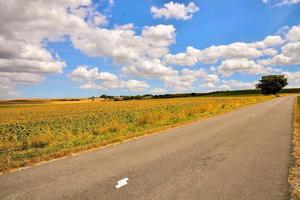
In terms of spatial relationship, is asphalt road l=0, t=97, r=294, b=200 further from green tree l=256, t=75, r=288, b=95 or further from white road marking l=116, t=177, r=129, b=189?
green tree l=256, t=75, r=288, b=95

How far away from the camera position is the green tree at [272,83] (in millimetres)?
127812

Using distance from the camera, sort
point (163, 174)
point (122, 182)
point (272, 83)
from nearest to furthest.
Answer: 1. point (122, 182)
2. point (163, 174)
3. point (272, 83)

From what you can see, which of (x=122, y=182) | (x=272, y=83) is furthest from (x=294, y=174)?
(x=272, y=83)

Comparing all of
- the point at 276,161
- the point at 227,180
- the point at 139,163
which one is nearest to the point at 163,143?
the point at 139,163

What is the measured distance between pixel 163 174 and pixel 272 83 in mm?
132540

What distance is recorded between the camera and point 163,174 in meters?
7.14

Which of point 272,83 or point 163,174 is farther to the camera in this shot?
point 272,83

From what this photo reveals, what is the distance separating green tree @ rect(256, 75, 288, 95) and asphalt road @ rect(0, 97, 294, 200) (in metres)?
127

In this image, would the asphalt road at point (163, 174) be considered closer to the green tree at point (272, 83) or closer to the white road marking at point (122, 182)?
the white road marking at point (122, 182)

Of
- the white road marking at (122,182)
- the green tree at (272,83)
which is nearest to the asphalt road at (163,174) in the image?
the white road marking at (122,182)

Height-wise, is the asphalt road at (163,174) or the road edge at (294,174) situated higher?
the asphalt road at (163,174)

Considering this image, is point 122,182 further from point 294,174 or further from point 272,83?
point 272,83

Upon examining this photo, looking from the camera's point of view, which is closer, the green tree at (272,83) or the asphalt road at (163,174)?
the asphalt road at (163,174)

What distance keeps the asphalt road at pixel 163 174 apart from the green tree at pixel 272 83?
127 m
